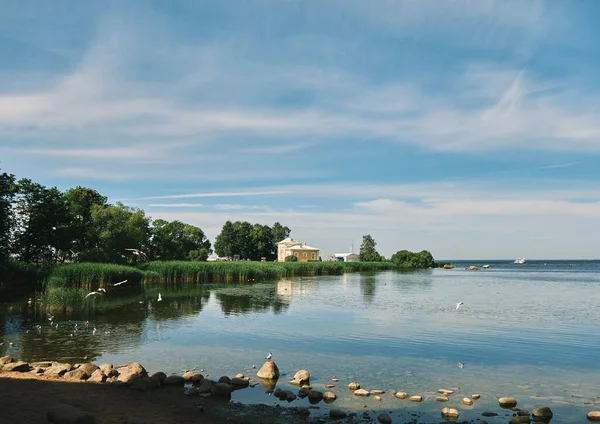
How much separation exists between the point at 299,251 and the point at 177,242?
138 ft

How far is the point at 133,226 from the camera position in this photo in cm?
7894

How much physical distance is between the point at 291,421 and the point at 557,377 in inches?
437

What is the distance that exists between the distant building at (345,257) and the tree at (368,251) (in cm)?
186

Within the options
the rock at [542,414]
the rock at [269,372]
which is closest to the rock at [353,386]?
the rock at [269,372]

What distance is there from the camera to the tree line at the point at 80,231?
54750 mm

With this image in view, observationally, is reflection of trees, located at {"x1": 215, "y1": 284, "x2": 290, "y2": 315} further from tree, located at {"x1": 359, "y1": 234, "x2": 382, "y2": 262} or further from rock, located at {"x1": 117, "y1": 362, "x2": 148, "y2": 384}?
tree, located at {"x1": 359, "y1": 234, "x2": 382, "y2": 262}

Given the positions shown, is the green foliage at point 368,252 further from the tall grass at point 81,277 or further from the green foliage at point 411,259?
the tall grass at point 81,277

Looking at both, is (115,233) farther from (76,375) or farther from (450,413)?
(450,413)

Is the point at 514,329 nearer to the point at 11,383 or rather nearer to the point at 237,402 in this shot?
the point at 237,402

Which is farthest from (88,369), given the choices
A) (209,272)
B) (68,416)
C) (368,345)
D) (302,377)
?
(209,272)

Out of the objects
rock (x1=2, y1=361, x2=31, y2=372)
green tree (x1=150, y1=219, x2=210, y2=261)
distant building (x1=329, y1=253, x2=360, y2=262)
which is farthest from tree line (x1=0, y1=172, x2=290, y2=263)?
distant building (x1=329, y1=253, x2=360, y2=262)

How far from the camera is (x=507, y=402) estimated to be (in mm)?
13836

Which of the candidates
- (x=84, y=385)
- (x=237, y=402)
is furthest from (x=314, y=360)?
(x=84, y=385)

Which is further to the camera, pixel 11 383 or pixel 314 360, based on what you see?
pixel 314 360
